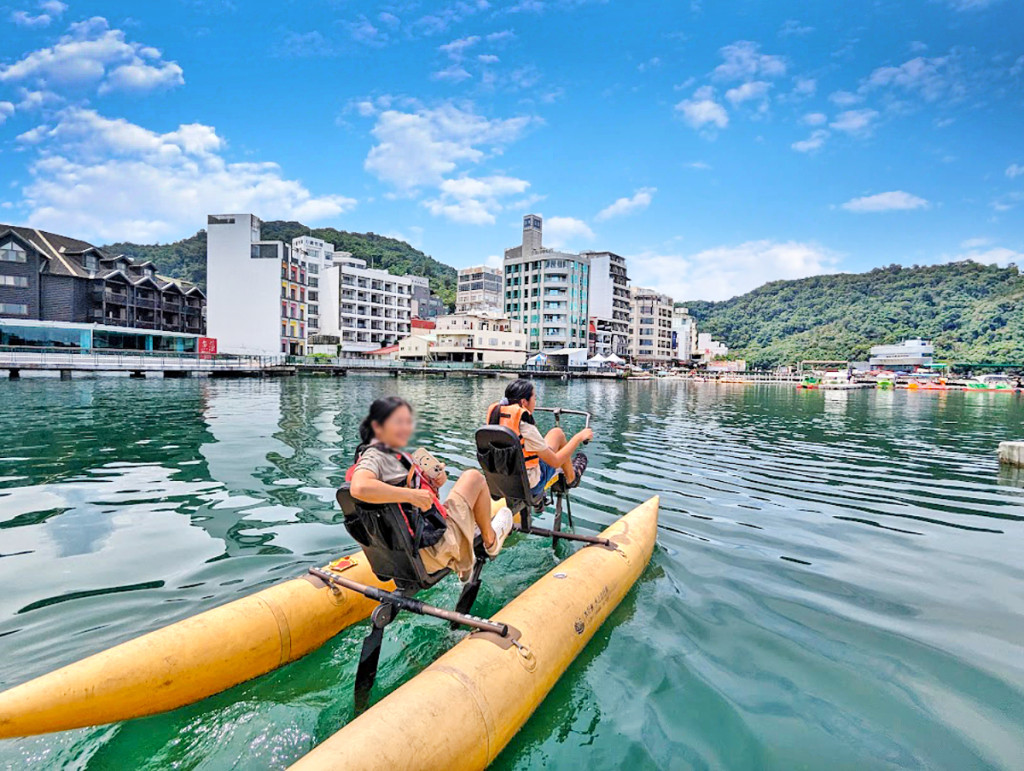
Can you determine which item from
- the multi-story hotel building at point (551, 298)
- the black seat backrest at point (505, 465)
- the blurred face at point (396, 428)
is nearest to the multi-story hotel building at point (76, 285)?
the multi-story hotel building at point (551, 298)

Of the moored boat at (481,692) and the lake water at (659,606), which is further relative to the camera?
the lake water at (659,606)

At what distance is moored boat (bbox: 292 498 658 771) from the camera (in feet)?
8.34

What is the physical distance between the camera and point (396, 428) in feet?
10.8

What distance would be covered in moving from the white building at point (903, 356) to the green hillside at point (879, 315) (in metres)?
8.82

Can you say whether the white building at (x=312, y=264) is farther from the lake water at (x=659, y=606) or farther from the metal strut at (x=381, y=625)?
the metal strut at (x=381, y=625)

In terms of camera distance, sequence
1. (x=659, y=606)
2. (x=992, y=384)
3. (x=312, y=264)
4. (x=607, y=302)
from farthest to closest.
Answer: (x=607, y=302), (x=312, y=264), (x=992, y=384), (x=659, y=606)

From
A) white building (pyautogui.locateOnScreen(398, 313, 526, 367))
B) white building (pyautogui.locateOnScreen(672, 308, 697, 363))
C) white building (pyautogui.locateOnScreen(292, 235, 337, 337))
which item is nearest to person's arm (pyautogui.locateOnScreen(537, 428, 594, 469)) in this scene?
white building (pyautogui.locateOnScreen(398, 313, 526, 367))

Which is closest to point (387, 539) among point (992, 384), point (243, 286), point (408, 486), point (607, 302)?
point (408, 486)

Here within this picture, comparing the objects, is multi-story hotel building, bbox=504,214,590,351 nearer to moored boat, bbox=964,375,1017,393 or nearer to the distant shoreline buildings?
the distant shoreline buildings

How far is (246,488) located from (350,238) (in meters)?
131

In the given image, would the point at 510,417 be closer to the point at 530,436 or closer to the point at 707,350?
the point at 530,436

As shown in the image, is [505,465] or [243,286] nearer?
[505,465]

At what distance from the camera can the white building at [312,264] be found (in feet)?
260

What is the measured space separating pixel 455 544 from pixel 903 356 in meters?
122
